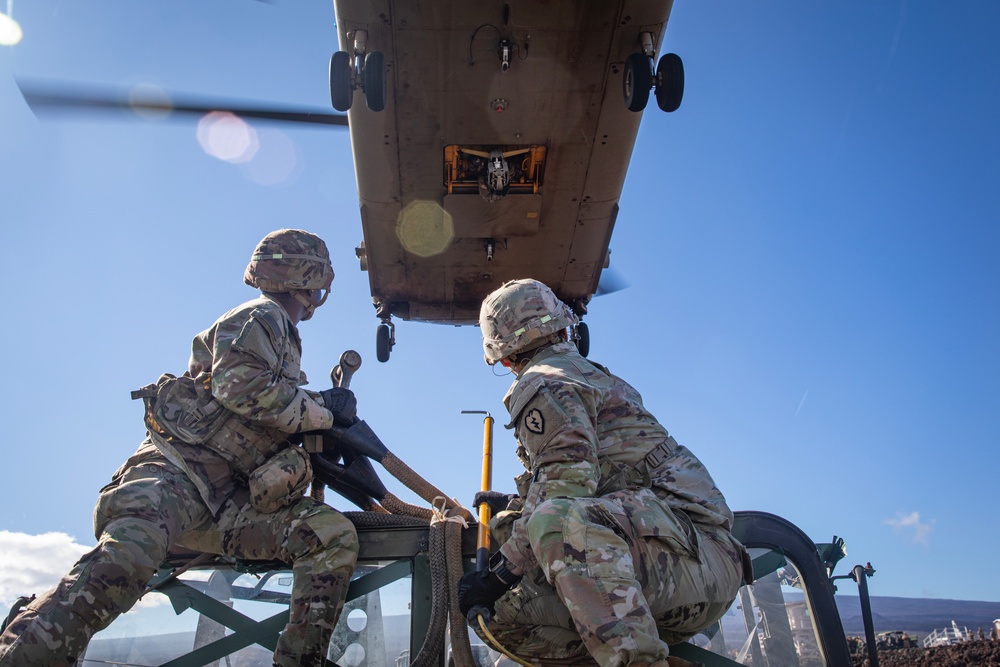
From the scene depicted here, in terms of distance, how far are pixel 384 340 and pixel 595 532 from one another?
20.5 feet

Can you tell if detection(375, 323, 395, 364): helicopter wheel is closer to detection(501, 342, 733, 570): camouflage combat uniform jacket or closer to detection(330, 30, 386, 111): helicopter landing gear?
detection(330, 30, 386, 111): helicopter landing gear

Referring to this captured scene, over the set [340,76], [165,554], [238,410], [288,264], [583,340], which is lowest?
[165,554]

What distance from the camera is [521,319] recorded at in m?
2.96

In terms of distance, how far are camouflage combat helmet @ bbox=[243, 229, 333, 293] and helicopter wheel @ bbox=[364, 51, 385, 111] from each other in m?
1.73

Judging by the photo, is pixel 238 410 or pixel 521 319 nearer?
pixel 521 319

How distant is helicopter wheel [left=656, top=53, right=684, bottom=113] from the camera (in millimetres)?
5332

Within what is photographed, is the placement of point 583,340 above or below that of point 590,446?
above

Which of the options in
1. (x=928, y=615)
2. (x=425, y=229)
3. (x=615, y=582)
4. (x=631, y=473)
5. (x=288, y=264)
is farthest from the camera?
(x=928, y=615)

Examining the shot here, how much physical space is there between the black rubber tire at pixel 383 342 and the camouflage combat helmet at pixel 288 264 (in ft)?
14.1

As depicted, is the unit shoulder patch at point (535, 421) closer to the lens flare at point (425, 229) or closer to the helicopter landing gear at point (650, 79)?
the helicopter landing gear at point (650, 79)

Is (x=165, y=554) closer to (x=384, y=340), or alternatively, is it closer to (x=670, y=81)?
(x=670, y=81)

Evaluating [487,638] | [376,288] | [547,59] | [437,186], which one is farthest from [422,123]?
[487,638]

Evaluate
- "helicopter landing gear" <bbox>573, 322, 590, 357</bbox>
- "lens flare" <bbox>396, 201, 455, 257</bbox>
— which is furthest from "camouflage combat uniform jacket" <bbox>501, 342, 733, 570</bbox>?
"helicopter landing gear" <bbox>573, 322, 590, 357</bbox>

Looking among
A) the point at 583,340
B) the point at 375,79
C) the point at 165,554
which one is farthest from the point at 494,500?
the point at 583,340
